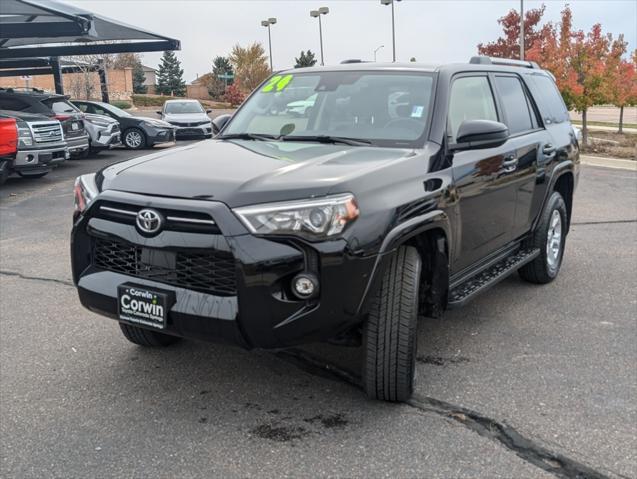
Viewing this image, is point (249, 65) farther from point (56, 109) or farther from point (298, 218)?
point (298, 218)

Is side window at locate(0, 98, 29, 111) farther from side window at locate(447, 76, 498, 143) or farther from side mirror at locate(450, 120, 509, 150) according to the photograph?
side mirror at locate(450, 120, 509, 150)

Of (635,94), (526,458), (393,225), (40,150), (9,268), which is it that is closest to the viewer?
(526,458)

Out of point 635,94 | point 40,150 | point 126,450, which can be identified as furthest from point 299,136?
point 635,94

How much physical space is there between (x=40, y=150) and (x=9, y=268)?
643cm

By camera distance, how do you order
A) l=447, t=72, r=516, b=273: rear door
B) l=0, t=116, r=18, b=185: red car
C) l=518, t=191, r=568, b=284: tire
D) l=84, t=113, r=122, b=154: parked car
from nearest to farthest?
l=447, t=72, r=516, b=273: rear door
l=518, t=191, r=568, b=284: tire
l=0, t=116, r=18, b=185: red car
l=84, t=113, r=122, b=154: parked car

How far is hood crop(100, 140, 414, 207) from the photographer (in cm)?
307

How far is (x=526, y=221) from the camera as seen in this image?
516cm

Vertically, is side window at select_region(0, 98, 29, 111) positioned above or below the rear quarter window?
above

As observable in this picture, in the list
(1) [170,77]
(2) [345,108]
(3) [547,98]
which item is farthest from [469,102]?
(1) [170,77]

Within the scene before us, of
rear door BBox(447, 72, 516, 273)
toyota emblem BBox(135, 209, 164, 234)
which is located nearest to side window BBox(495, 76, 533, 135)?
rear door BBox(447, 72, 516, 273)

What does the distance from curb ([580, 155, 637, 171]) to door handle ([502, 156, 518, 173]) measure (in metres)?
10.2

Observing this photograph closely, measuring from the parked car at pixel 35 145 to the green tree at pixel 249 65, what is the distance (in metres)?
50.4

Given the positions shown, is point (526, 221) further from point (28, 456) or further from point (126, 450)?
point (28, 456)

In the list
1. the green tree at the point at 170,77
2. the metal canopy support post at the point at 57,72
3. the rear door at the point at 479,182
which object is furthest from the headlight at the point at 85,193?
the green tree at the point at 170,77
